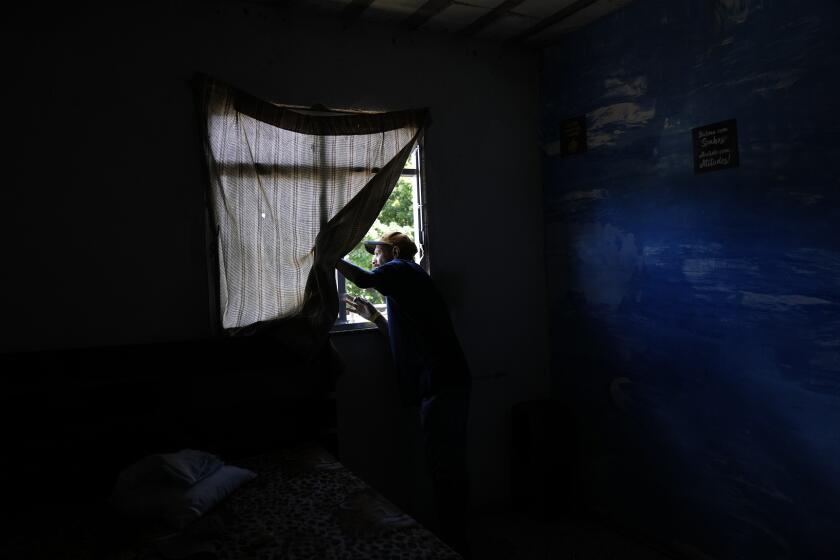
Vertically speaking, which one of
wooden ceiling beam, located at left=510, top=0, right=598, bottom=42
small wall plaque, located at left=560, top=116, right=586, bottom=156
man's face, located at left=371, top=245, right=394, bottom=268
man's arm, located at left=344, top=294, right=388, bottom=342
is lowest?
man's arm, located at left=344, top=294, right=388, bottom=342

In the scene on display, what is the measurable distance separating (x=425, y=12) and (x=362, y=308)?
1.77m

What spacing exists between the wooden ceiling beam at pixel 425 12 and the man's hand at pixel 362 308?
5.59 ft

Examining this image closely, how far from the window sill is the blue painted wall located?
1.38 metres

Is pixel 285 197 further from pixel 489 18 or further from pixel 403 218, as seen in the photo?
pixel 489 18

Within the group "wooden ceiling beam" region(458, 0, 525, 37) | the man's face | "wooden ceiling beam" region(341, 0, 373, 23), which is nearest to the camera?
"wooden ceiling beam" region(341, 0, 373, 23)

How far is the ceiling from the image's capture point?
10.8ft

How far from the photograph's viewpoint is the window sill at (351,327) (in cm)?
348

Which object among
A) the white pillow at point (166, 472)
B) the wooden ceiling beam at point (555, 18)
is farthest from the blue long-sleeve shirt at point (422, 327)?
the wooden ceiling beam at point (555, 18)

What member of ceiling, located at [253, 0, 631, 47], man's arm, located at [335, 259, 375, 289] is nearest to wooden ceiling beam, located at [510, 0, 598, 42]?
ceiling, located at [253, 0, 631, 47]

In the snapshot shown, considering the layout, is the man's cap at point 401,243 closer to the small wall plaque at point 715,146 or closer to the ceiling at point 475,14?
the ceiling at point 475,14

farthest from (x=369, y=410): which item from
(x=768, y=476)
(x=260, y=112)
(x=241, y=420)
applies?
(x=768, y=476)

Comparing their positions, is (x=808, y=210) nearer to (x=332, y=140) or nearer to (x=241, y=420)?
(x=332, y=140)

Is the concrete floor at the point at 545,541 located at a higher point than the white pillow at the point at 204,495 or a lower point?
lower

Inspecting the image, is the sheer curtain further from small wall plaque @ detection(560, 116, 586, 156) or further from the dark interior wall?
small wall plaque @ detection(560, 116, 586, 156)
